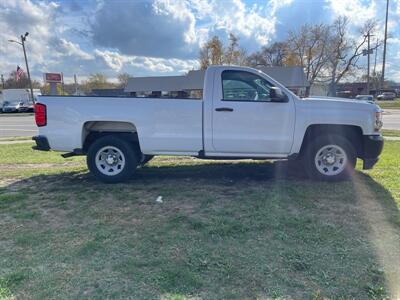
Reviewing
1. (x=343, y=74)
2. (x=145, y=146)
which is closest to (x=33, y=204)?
(x=145, y=146)

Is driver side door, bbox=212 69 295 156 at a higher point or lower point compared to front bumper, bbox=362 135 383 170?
higher

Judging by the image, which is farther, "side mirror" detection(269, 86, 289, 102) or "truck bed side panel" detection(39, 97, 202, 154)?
"truck bed side panel" detection(39, 97, 202, 154)

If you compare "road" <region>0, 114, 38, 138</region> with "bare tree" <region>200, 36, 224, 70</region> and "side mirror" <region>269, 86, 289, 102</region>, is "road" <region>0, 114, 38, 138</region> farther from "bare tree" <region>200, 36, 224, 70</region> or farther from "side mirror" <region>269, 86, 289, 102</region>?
"bare tree" <region>200, 36, 224, 70</region>

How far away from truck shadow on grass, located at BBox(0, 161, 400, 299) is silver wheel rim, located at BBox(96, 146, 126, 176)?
0.30 metres

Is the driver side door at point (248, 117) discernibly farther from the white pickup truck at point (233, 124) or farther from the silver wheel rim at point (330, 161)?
the silver wheel rim at point (330, 161)

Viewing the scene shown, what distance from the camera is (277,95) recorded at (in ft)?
18.1

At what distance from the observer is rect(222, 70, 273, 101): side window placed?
5.72 m

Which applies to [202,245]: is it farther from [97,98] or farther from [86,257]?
[97,98]

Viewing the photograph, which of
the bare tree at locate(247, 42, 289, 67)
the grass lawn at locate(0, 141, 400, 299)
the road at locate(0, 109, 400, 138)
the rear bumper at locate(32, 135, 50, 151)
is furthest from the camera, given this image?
the bare tree at locate(247, 42, 289, 67)

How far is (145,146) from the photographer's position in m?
5.89

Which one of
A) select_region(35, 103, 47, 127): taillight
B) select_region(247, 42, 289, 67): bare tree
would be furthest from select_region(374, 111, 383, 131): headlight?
select_region(247, 42, 289, 67): bare tree

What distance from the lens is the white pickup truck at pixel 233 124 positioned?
18.6ft

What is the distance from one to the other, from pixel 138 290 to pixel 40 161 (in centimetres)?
690

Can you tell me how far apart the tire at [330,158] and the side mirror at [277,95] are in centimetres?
91
